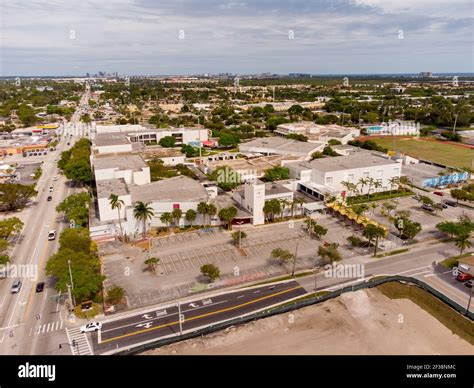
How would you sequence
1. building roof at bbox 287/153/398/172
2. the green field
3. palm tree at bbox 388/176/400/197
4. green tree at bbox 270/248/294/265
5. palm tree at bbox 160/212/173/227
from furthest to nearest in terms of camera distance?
1. the green field
2. building roof at bbox 287/153/398/172
3. palm tree at bbox 388/176/400/197
4. palm tree at bbox 160/212/173/227
5. green tree at bbox 270/248/294/265

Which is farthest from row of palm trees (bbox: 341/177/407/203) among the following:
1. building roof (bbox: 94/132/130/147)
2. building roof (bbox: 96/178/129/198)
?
building roof (bbox: 94/132/130/147)

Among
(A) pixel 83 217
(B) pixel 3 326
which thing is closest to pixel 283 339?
(B) pixel 3 326

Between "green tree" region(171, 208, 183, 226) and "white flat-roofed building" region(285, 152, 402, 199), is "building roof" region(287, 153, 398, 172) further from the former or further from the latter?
"green tree" region(171, 208, 183, 226)

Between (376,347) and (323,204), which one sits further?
(323,204)

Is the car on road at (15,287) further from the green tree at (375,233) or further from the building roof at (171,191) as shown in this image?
the green tree at (375,233)

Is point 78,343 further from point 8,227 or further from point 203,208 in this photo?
point 203,208

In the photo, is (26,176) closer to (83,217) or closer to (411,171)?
(83,217)

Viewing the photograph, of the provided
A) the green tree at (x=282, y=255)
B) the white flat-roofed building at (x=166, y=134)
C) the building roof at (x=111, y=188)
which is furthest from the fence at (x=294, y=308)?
the white flat-roofed building at (x=166, y=134)
